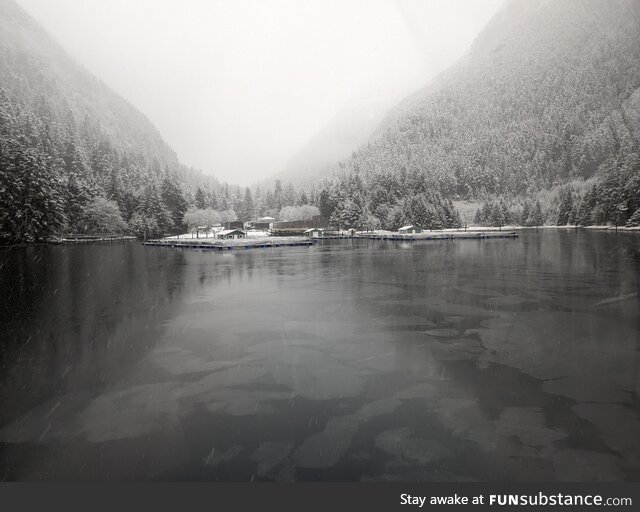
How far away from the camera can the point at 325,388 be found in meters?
10.4

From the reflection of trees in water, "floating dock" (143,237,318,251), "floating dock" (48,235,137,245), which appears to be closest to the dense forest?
"floating dock" (48,235,137,245)

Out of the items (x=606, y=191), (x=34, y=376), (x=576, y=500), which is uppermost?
(x=606, y=191)

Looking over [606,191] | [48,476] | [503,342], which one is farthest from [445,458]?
[606,191]

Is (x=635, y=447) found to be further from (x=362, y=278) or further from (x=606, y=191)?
(x=606, y=191)

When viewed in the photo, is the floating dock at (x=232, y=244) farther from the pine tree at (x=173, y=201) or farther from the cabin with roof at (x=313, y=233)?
the pine tree at (x=173, y=201)

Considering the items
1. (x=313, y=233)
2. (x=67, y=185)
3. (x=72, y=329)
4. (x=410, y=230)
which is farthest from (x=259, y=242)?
(x=72, y=329)

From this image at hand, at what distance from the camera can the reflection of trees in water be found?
11.1 m

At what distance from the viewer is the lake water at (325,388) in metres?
7.26

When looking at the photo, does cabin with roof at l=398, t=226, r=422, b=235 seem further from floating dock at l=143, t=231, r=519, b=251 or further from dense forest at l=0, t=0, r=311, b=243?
dense forest at l=0, t=0, r=311, b=243

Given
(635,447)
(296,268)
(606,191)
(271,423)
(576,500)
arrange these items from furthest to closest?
(606,191), (296,268), (271,423), (635,447), (576,500)

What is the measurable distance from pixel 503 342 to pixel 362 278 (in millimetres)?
17449

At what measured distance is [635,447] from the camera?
24.5ft

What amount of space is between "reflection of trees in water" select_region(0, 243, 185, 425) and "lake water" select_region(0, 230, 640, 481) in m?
0.09

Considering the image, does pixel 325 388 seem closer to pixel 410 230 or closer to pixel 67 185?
pixel 410 230
